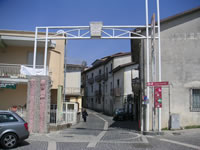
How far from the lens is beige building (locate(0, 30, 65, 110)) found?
1728cm

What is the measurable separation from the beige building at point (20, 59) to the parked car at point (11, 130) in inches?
323

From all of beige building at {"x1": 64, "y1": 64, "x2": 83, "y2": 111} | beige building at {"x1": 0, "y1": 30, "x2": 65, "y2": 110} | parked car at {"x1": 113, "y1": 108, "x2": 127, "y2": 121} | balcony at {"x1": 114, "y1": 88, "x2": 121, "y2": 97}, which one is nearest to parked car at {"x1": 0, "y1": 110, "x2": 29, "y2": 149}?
beige building at {"x1": 0, "y1": 30, "x2": 65, "y2": 110}

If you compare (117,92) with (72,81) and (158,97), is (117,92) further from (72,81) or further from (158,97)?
(158,97)

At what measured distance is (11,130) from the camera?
8703 millimetres

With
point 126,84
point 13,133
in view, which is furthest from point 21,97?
point 126,84

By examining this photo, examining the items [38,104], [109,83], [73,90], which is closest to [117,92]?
[109,83]

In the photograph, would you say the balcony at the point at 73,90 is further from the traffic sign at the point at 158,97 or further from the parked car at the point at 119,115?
the traffic sign at the point at 158,97

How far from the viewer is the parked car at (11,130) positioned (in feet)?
28.2

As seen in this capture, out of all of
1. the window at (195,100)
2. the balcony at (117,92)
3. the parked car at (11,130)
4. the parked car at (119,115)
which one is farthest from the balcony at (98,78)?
the parked car at (11,130)

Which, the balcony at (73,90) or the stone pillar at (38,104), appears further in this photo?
the balcony at (73,90)

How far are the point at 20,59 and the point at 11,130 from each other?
1108cm

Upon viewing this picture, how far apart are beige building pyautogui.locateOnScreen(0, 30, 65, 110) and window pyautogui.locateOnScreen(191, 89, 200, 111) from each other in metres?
10.3

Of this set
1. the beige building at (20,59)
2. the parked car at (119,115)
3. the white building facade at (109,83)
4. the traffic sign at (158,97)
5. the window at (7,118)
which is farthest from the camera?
the white building facade at (109,83)

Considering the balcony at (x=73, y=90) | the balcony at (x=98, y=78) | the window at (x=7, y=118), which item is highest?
the balcony at (x=98, y=78)
